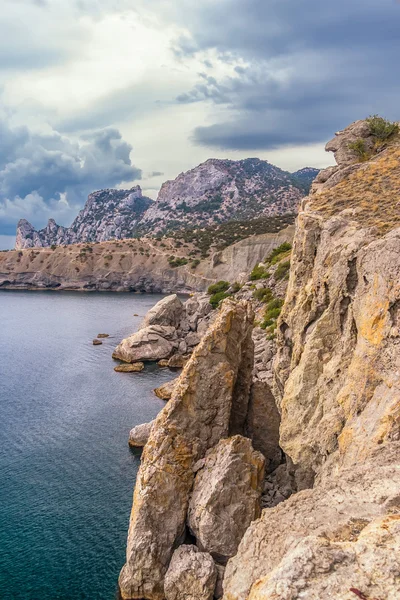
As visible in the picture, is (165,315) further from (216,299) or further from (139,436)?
(139,436)

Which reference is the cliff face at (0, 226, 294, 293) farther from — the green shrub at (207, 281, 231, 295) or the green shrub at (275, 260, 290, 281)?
the green shrub at (275, 260, 290, 281)

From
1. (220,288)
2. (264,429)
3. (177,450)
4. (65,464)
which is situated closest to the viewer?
(177,450)

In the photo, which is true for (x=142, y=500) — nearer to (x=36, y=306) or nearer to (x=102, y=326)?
(x=102, y=326)

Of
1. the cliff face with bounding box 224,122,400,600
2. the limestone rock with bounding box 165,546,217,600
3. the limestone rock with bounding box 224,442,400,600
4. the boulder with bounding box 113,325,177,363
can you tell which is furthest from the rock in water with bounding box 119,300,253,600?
the boulder with bounding box 113,325,177,363

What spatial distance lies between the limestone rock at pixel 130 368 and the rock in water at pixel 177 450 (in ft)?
99.6

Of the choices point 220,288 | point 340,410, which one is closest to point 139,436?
point 340,410

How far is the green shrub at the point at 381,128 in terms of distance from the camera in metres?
30.1

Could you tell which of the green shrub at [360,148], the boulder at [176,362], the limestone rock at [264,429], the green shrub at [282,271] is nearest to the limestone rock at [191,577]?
the limestone rock at [264,429]

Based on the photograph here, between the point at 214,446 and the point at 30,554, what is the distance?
9.76 metres

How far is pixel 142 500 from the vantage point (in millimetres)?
18250

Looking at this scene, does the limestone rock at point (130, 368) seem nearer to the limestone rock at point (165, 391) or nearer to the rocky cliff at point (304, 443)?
the limestone rock at point (165, 391)

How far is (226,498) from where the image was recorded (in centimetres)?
1770

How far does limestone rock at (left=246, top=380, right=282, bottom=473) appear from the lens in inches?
917

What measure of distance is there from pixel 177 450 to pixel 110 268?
123225 millimetres
